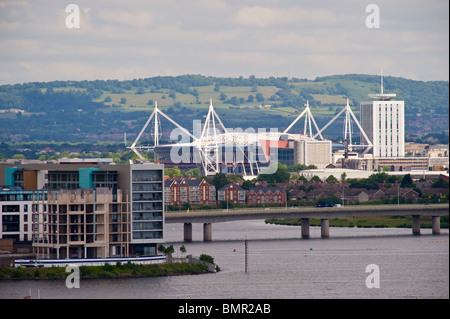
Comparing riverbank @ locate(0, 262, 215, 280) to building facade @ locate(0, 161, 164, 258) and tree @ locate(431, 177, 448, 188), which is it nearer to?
building facade @ locate(0, 161, 164, 258)

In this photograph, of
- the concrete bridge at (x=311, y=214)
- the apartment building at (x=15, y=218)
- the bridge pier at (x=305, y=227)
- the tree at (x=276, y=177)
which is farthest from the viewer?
the tree at (x=276, y=177)

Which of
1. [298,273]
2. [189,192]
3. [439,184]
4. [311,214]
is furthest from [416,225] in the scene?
[189,192]

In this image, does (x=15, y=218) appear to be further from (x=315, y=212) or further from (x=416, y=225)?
(x=416, y=225)

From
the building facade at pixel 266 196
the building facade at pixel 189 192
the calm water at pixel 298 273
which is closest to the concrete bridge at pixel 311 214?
the calm water at pixel 298 273

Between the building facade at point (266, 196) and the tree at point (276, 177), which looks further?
the tree at point (276, 177)

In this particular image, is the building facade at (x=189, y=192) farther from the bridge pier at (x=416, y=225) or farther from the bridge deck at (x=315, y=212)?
the bridge pier at (x=416, y=225)

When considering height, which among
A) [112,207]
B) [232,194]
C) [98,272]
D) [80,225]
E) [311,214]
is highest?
[112,207]
